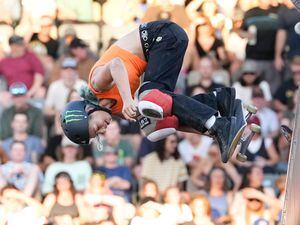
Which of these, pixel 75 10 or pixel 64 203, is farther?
pixel 75 10

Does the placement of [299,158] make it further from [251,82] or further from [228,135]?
[251,82]

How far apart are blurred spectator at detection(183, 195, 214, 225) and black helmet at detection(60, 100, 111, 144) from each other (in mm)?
3814

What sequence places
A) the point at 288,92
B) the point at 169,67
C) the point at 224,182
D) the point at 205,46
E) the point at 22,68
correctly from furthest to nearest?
the point at 205,46 → the point at 288,92 → the point at 22,68 → the point at 224,182 → the point at 169,67

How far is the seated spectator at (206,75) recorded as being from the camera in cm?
1385

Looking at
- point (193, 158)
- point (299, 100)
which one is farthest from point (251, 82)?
point (299, 100)

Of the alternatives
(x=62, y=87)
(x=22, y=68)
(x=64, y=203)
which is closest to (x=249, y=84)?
(x=62, y=87)

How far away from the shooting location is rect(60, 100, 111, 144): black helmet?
9.11 meters

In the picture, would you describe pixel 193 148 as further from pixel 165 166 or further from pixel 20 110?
pixel 20 110

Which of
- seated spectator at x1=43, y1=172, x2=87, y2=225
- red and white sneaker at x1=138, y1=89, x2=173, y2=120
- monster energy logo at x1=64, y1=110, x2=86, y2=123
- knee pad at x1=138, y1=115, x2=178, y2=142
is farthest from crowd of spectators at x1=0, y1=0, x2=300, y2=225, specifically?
red and white sneaker at x1=138, y1=89, x2=173, y2=120

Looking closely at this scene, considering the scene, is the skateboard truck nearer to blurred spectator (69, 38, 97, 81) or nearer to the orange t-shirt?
the orange t-shirt

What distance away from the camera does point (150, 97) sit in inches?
349

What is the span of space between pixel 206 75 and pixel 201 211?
5.93 ft

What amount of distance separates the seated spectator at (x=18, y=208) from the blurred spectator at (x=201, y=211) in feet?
5.03

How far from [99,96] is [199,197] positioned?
13.1 feet
